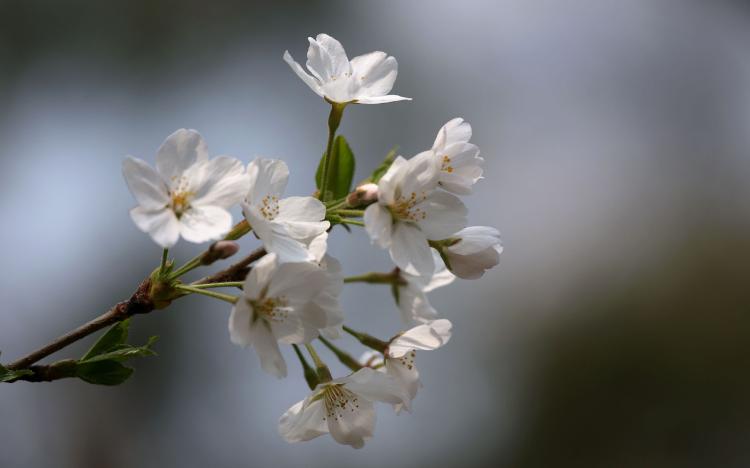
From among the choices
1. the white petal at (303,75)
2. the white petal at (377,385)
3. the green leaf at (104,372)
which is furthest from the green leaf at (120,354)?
the white petal at (303,75)

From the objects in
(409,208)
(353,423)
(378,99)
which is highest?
(378,99)

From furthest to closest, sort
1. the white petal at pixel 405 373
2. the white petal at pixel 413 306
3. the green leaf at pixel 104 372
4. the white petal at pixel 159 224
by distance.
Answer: the white petal at pixel 413 306
the white petal at pixel 405 373
the green leaf at pixel 104 372
the white petal at pixel 159 224

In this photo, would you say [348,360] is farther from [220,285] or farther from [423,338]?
[220,285]

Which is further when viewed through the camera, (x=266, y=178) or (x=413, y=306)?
(x=413, y=306)

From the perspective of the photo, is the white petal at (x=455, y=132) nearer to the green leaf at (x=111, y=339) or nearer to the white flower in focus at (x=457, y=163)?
the white flower in focus at (x=457, y=163)

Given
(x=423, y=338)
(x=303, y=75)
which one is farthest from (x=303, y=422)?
(x=303, y=75)

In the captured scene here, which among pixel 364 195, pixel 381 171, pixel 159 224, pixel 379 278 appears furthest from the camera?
pixel 379 278

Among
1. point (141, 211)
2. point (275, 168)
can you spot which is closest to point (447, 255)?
point (275, 168)
